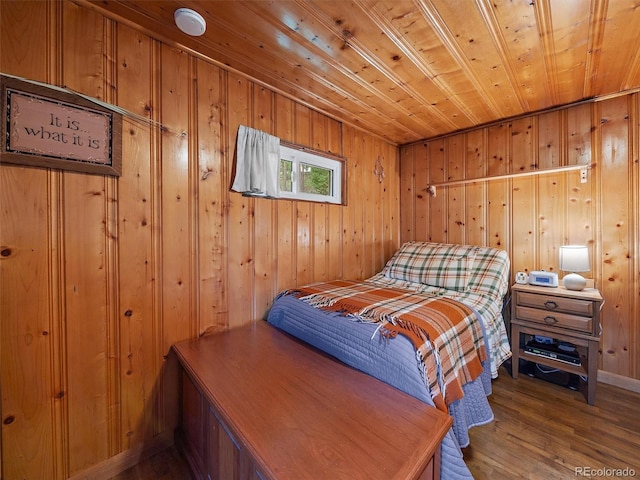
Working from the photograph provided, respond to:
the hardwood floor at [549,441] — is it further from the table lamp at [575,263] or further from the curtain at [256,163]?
the curtain at [256,163]

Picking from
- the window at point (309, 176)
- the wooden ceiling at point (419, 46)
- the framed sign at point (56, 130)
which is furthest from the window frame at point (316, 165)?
the framed sign at point (56, 130)

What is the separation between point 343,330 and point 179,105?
1617 millimetres

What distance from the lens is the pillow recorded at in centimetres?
229

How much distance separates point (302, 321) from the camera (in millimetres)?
1683

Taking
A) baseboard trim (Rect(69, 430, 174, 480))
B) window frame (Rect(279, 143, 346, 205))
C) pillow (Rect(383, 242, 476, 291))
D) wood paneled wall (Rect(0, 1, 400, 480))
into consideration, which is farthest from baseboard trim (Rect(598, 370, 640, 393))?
baseboard trim (Rect(69, 430, 174, 480))

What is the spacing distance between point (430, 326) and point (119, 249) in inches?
64.8

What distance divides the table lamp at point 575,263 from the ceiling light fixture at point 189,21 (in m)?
2.87

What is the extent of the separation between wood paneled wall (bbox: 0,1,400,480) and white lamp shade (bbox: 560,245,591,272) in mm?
2246

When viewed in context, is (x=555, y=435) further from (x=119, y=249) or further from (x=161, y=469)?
(x=119, y=249)

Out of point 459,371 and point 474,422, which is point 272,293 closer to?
point 459,371

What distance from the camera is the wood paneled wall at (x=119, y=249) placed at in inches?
44.4

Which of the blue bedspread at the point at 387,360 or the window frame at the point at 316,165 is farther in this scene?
the window frame at the point at 316,165

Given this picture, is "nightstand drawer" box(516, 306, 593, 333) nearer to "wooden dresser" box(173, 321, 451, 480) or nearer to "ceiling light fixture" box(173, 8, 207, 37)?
"wooden dresser" box(173, 321, 451, 480)

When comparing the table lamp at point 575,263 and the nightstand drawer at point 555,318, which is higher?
the table lamp at point 575,263
